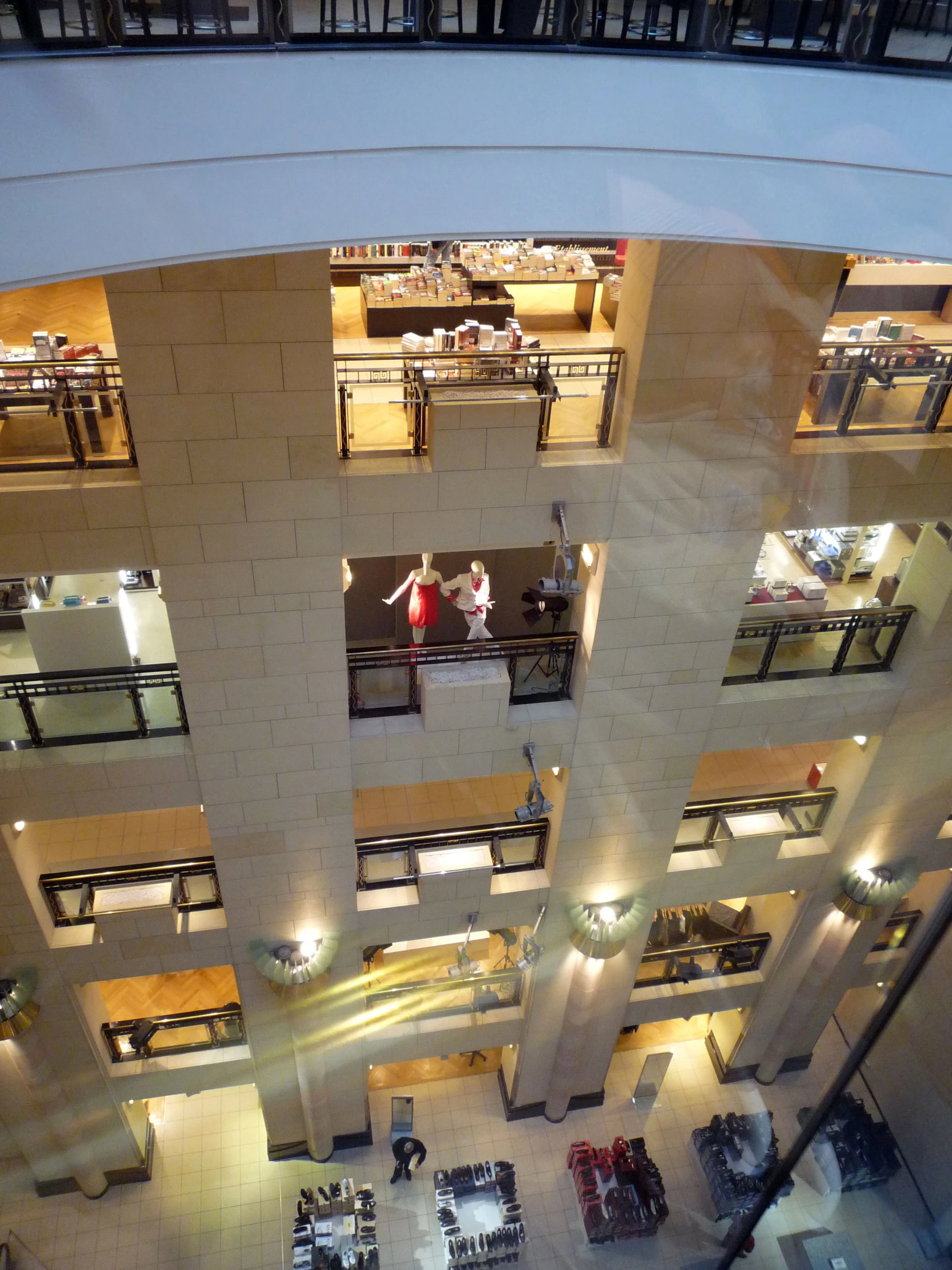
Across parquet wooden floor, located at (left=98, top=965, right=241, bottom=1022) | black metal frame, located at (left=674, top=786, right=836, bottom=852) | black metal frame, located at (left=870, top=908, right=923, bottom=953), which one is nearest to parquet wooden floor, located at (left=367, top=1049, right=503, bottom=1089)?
parquet wooden floor, located at (left=98, top=965, right=241, bottom=1022)

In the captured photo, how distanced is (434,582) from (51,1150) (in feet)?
15.7

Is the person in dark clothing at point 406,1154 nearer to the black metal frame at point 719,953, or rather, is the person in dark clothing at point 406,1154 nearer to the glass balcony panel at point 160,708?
the black metal frame at point 719,953

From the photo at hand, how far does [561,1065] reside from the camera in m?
6.81

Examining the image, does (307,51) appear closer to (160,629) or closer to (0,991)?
(160,629)

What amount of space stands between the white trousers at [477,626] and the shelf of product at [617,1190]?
13.6 ft

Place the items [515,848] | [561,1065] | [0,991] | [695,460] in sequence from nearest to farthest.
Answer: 1. [695,460]
2. [0,991]
3. [515,848]
4. [561,1065]

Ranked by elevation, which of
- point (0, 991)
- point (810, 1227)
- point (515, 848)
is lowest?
point (0, 991)

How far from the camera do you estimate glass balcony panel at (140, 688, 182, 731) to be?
15.2 feet

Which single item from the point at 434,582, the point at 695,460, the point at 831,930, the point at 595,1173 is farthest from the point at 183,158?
the point at 595,1173

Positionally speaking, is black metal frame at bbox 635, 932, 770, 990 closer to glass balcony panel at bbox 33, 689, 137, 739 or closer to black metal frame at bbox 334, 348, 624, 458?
glass balcony panel at bbox 33, 689, 137, 739

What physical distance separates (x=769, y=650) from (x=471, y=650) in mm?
1666

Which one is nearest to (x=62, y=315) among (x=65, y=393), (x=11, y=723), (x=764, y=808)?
(x=65, y=393)

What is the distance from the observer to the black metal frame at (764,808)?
19.5 feet

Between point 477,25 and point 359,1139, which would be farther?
point 359,1139
